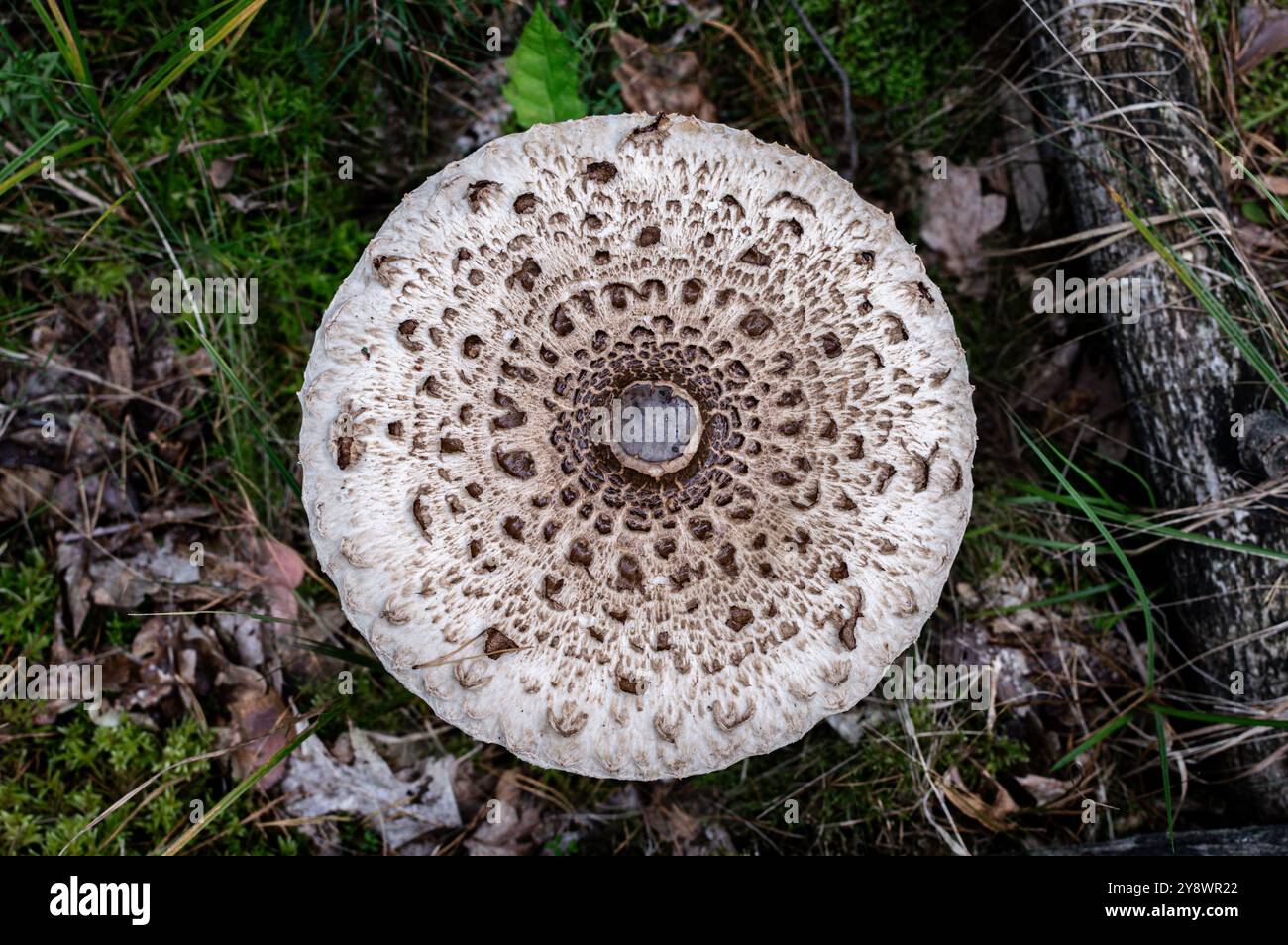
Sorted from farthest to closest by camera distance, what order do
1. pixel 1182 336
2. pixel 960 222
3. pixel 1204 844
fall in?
pixel 960 222 → pixel 1182 336 → pixel 1204 844

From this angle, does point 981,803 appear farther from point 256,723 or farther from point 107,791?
point 107,791

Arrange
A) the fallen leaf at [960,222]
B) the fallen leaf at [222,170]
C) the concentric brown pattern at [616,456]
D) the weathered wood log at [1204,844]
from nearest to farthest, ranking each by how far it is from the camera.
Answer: the concentric brown pattern at [616,456]
the weathered wood log at [1204,844]
the fallen leaf at [222,170]
the fallen leaf at [960,222]

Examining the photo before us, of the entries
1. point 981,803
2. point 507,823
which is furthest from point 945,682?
point 507,823

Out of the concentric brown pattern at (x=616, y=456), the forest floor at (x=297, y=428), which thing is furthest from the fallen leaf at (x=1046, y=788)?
the concentric brown pattern at (x=616, y=456)

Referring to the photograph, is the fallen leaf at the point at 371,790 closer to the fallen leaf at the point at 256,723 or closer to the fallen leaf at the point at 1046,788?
the fallen leaf at the point at 256,723

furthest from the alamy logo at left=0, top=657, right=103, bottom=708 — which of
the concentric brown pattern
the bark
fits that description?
the bark
